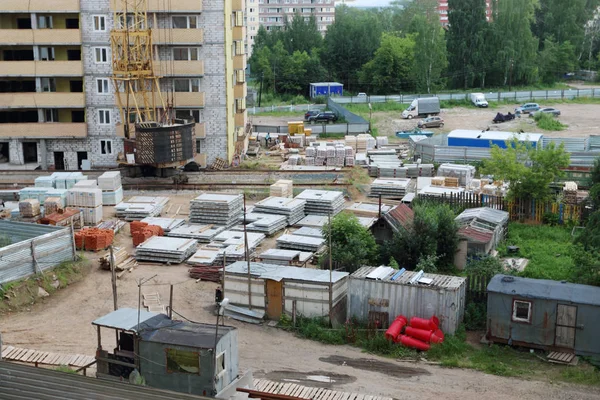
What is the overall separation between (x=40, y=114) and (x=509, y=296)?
33.5m

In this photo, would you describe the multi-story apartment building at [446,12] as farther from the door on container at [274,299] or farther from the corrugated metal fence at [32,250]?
the door on container at [274,299]

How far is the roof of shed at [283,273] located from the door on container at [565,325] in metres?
5.74

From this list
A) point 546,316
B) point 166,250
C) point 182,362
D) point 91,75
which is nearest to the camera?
point 182,362

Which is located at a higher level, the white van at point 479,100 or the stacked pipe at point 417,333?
the white van at point 479,100

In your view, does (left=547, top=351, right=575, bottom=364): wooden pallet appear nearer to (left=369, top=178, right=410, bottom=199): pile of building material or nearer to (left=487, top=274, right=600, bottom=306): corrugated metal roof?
(left=487, top=274, right=600, bottom=306): corrugated metal roof

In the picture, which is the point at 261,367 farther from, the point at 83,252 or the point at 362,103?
the point at 362,103

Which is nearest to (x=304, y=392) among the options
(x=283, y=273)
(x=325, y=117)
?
(x=283, y=273)

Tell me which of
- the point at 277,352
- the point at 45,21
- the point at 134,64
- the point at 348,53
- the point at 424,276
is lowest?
the point at 277,352

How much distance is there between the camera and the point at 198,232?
101ft

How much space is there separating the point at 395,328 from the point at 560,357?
407cm

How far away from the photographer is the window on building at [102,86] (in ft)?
149

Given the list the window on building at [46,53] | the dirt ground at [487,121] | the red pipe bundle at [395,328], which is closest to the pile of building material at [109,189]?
the window on building at [46,53]

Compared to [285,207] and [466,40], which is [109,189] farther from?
A: [466,40]

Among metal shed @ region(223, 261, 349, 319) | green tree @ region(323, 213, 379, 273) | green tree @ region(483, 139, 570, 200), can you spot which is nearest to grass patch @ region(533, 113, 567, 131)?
green tree @ region(483, 139, 570, 200)
